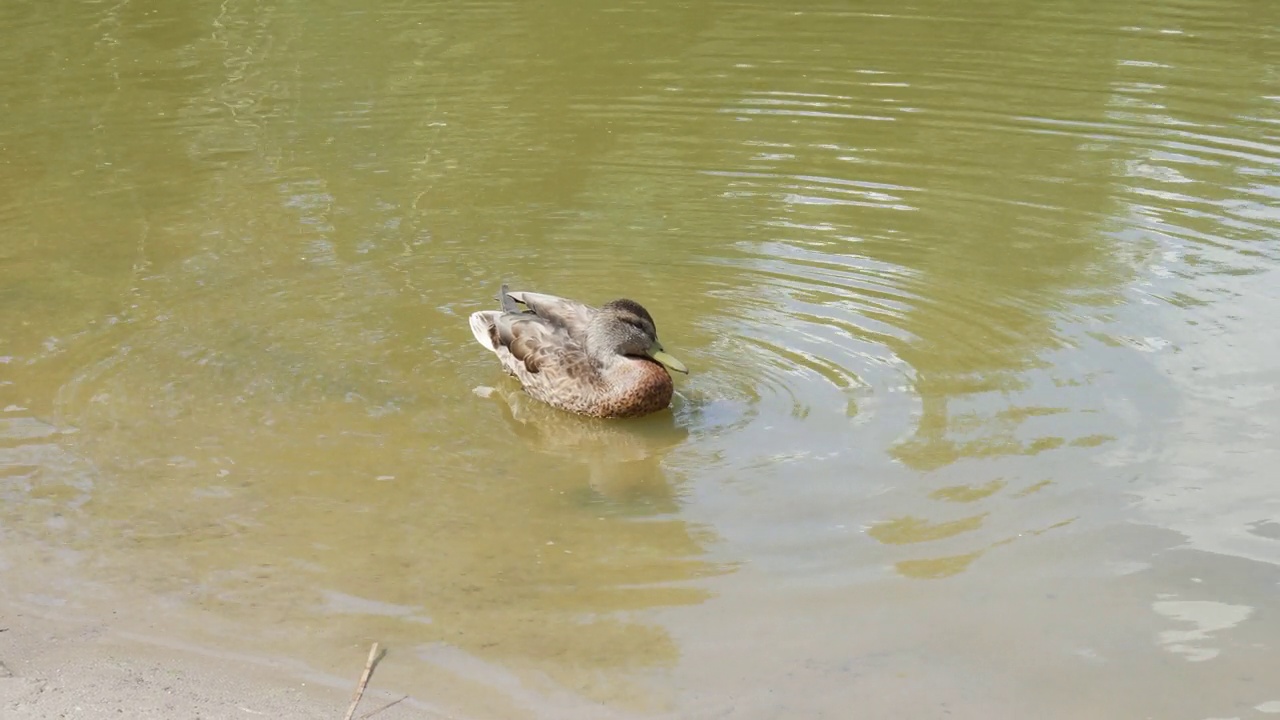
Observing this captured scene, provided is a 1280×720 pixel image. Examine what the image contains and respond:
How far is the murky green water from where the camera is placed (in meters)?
5.28

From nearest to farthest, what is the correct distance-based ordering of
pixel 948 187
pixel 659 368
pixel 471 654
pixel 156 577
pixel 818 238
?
pixel 471 654
pixel 156 577
pixel 659 368
pixel 818 238
pixel 948 187

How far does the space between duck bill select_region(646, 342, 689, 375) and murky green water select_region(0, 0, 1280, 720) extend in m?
0.28

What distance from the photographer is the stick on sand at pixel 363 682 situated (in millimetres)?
4742

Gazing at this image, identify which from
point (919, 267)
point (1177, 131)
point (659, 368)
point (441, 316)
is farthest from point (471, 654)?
point (1177, 131)

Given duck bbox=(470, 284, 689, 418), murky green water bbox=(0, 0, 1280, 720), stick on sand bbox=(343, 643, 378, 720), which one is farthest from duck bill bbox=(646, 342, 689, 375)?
stick on sand bbox=(343, 643, 378, 720)

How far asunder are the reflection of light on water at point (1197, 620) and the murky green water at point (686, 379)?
0.08 feet

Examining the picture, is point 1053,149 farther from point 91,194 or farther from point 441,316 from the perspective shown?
point 91,194

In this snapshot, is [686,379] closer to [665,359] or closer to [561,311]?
[665,359]

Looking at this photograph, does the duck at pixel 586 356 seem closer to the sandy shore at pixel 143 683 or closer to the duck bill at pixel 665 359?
the duck bill at pixel 665 359

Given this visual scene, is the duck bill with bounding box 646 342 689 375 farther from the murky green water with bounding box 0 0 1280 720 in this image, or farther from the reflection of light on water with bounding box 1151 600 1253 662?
the reflection of light on water with bounding box 1151 600 1253 662

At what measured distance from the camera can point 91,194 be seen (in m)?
10.5

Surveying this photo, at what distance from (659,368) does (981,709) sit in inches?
112

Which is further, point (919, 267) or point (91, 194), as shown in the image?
point (91, 194)

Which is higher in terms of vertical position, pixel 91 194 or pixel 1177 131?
pixel 1177 131
